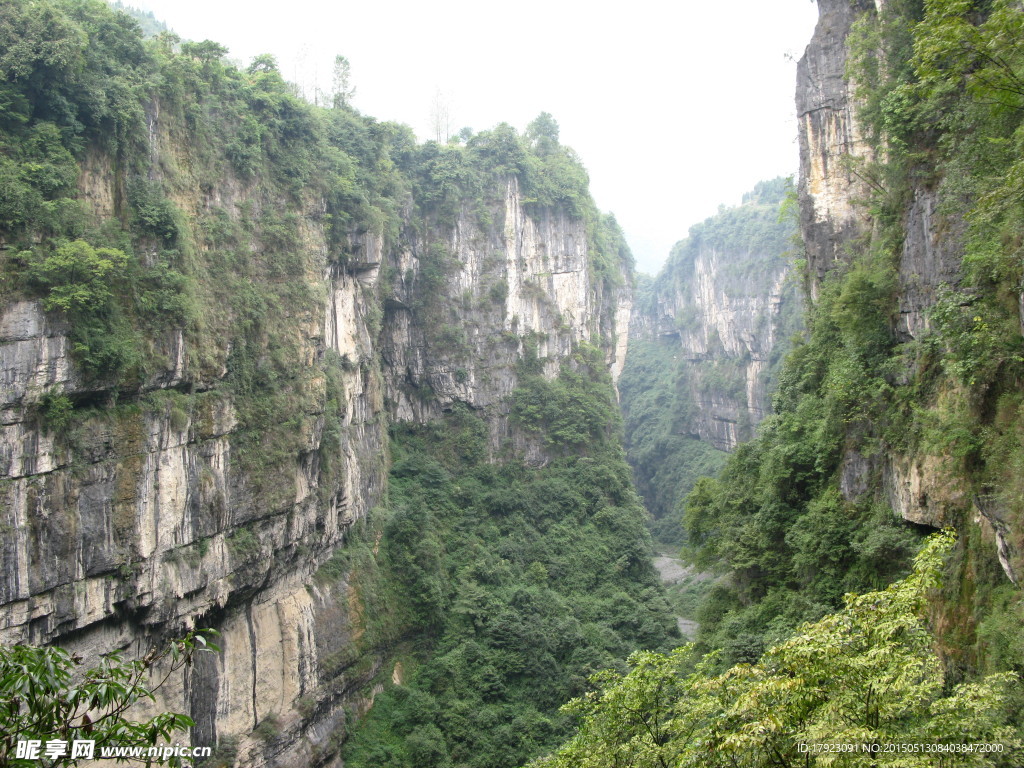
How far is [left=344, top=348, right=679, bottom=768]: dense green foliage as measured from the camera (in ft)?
63.1

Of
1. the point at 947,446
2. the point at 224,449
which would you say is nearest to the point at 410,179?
the point at 224,449

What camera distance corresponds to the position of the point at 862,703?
15.1ft

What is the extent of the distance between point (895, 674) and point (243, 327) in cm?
1596

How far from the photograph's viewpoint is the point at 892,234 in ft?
35.3

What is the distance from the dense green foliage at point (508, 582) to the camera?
19.2m

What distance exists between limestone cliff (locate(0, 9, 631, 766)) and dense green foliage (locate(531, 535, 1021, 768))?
1122 centimetres

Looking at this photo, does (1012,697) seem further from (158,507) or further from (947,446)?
(158,507)

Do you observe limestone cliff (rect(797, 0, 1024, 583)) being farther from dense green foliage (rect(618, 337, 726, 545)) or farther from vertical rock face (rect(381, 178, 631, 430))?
dense green foliage (rect(618, 337, 726, 545))

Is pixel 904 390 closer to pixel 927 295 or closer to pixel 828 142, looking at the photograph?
pixel 927 295

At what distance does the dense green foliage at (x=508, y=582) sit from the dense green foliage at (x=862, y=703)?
15044mm

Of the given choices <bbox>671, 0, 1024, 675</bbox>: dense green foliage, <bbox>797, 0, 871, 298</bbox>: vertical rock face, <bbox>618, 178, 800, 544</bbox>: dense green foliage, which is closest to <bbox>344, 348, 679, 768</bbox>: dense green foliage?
<bbox>671, 0, 1024, 675</bbox>: dense green foliage

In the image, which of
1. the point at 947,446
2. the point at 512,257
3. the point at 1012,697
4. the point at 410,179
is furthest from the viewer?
the point at 512,257

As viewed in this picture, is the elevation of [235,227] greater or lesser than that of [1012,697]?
greater

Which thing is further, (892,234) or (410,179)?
(410,179)
